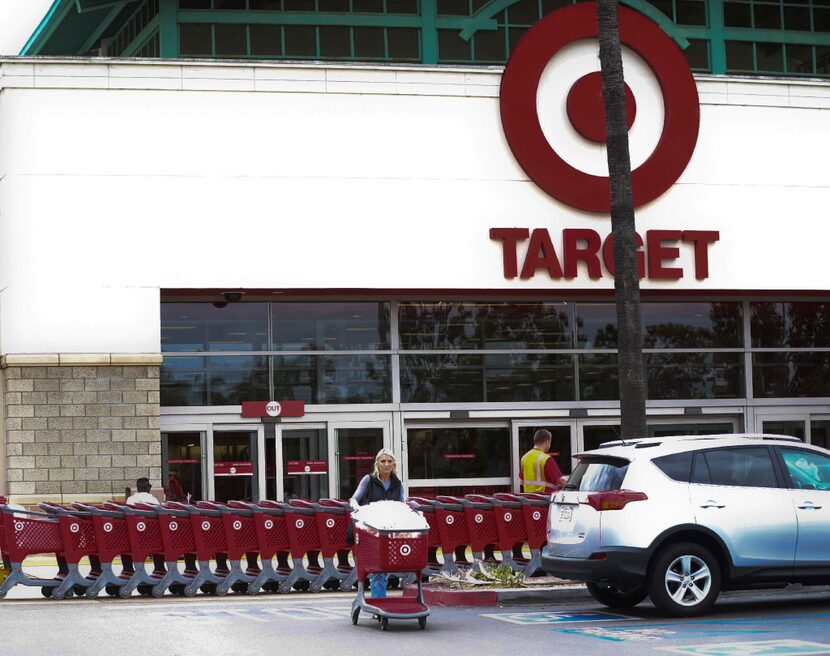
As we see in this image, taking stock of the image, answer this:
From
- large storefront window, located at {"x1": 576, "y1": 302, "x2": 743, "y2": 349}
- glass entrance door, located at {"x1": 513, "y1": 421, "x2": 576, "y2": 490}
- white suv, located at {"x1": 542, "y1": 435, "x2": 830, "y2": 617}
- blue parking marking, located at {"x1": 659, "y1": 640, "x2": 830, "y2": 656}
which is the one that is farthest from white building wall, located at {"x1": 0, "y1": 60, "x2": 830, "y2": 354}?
blue parking marking, located at {"x1": 659, "y1": 640, "x2": 830, "y2": 656}

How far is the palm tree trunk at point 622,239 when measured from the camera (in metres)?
19.9

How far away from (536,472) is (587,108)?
936 centimetres

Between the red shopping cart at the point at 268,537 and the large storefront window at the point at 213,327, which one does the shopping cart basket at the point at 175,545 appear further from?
the large storefront window at the point at 213,327

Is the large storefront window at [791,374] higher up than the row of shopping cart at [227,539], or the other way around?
the large storefront window at [791,374]

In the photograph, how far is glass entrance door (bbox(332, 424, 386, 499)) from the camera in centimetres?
2605

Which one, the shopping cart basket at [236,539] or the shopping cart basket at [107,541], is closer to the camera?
the shopping cart basket at [107,541]

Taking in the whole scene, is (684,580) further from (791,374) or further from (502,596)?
(791,374)

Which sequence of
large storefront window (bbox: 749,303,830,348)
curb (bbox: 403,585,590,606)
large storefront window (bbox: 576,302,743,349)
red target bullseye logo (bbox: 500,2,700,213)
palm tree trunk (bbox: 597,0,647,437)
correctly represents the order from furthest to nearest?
1. large storefront window (bbox: 749,303,830,348)
2. large storefront window (bbox: 576,302,743,349)
3. red target bullseye logo (bbox: 500,2,700,213)
4. palm tree trunk (bbox: 597,0,647,437)
5. curb (bbox: 403,585,590,606)

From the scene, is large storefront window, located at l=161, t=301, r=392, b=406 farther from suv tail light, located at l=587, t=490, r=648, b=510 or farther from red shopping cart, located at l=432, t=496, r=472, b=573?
suv tail light, located at l=587, t=490, r=648, b=510

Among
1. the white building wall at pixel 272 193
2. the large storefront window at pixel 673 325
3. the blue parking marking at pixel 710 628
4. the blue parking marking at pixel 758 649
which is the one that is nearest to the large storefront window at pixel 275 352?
the white building wall at pixel 272 193

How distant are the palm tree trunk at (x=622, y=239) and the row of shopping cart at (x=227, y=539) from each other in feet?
7.60

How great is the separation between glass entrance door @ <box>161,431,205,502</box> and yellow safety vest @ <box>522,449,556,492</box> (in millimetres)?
8025

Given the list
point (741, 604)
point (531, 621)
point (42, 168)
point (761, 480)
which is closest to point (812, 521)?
point (761, 480)

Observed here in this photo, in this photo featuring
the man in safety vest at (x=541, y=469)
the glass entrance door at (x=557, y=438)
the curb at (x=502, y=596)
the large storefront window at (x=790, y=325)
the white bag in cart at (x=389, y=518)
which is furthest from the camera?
the large storefront window at (x=790, y=325)
